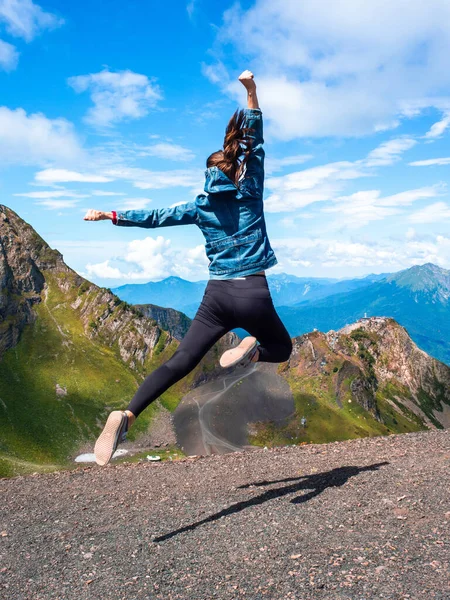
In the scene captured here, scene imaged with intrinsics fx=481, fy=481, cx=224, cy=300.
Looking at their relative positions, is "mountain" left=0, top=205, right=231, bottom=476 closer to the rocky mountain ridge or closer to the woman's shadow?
the rocky mountain ridge

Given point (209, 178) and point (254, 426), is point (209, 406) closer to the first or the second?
point (254, 426)

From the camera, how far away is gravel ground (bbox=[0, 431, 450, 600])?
6918 mm

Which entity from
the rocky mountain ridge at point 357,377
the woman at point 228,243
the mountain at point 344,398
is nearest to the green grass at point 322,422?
the mountain at point 344,398

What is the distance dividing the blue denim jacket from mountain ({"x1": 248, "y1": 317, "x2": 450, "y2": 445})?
5582 inches

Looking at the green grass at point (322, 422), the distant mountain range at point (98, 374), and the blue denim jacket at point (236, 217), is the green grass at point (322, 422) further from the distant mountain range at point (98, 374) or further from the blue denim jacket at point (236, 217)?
the blue denim jacket at point (236, 217)

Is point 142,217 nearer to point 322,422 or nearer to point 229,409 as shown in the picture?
point 322,422

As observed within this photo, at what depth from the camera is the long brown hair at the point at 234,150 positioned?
7020mm

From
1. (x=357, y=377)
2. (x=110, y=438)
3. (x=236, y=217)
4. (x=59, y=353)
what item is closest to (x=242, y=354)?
(x=236, y=217)

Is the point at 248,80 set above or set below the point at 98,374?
above

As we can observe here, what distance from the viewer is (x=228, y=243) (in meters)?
7.17

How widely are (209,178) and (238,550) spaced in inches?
244

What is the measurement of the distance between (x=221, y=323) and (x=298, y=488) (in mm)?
6234

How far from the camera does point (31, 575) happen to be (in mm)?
8219

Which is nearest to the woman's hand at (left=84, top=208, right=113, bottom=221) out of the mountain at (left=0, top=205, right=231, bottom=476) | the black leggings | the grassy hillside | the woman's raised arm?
the black leggings
